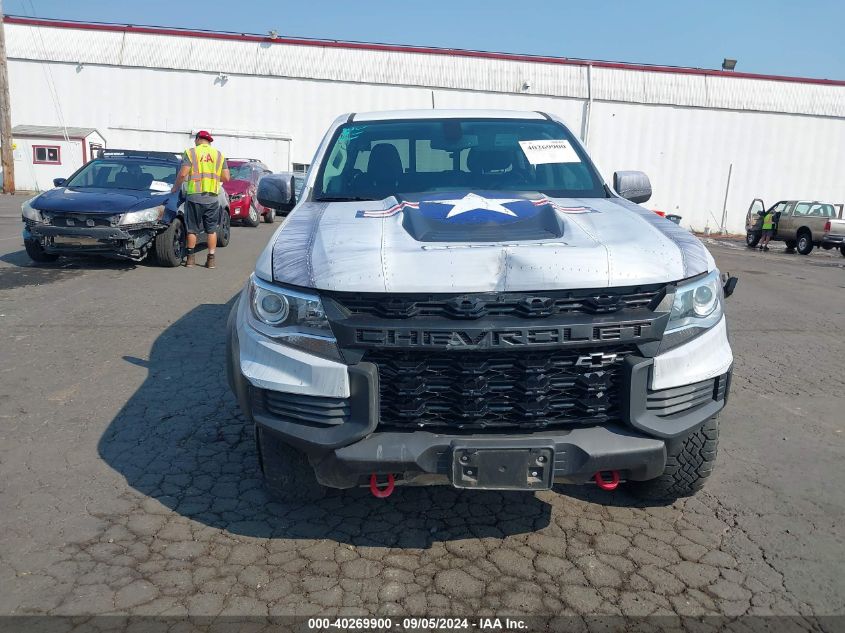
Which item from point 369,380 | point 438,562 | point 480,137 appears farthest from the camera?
point 480,137

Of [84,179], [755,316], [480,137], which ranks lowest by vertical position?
[755,316]

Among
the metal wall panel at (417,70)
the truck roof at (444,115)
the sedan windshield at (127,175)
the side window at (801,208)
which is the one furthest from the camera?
the metal wall panel at (417,70)

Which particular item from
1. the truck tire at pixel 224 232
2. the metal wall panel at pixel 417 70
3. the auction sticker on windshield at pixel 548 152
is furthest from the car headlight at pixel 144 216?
the metal wall panel at pixel 417 70

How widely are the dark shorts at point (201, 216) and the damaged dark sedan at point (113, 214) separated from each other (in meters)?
0.16

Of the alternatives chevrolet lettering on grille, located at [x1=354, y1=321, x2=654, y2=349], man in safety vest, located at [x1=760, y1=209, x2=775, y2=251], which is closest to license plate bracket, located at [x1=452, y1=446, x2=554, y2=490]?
chevrolet lettering on grille, located at [x1=354, y1=321, x2=654, y2=349]

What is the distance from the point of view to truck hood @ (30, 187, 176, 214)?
30.7ft

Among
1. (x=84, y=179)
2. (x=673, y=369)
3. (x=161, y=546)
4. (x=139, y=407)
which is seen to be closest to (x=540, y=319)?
(x=673, y=369)

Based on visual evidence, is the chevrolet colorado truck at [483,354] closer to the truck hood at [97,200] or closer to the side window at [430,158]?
the side window at [430,158]

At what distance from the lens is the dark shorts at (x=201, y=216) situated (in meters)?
10.3

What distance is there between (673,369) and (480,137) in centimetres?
222

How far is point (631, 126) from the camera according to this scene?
32.3 metres

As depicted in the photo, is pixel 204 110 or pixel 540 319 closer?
pixel 540 319

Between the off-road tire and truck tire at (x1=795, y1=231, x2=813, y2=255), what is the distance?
55.7ft

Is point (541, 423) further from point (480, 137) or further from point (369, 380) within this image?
point (480, 137)
